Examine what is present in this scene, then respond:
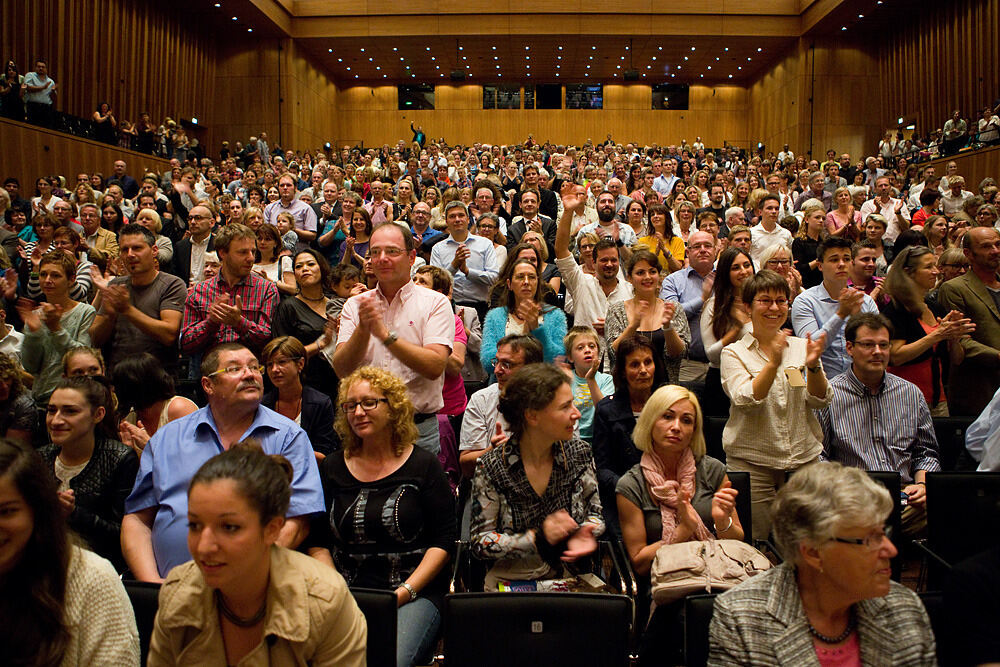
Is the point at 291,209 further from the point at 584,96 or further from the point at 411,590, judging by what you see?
the point at 584,96

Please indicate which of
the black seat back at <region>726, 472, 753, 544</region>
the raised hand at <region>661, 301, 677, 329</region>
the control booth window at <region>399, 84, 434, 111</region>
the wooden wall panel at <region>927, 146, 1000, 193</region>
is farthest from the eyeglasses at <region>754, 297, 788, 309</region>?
the control booth window at <region>399, 84, 434, 111</region>

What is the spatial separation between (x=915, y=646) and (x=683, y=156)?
46.2 ft

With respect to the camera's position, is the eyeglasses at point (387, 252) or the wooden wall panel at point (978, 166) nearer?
the eyeglasses at point (387, 252)

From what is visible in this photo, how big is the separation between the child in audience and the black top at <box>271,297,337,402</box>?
47.4 inches

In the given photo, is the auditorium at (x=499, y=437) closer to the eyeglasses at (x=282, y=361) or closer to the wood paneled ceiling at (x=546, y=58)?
the eyeglasses at (x=282, y=361)

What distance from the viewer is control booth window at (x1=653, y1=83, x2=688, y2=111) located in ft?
75.3

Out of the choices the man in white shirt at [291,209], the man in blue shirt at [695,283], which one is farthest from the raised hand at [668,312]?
the man in white shirt at [291,209]

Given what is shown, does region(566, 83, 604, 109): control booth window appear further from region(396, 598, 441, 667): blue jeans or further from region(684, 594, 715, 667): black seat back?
region(684, 594, 715, 667): black seat back

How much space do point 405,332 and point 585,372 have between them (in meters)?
0.82

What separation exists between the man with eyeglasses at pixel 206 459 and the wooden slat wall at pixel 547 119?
843 inches

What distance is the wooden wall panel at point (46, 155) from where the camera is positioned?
10383mm

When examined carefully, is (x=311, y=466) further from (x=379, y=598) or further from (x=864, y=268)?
(x=864, y=268)

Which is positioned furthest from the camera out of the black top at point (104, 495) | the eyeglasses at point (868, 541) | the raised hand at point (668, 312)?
the raised hand at point (668, 312)

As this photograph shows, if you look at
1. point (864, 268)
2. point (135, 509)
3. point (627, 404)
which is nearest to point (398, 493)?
point (135, 509)
